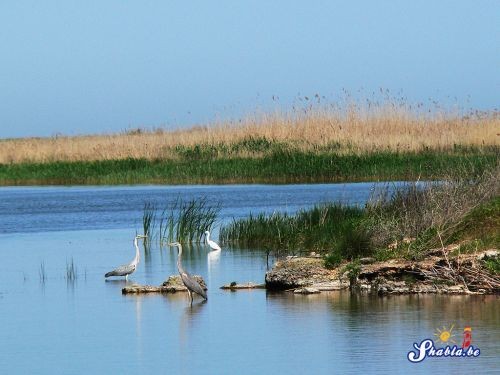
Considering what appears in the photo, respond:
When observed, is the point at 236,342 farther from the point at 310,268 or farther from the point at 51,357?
the point at 310,268

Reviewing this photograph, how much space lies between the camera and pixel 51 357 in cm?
1090

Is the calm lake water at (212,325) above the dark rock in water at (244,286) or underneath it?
underneath

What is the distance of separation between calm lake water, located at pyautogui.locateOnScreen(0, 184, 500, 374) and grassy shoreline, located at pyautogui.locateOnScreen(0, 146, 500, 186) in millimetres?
14548

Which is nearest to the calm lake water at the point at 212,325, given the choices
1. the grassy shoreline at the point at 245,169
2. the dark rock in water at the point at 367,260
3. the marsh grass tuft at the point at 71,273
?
the marsh grass tuft at the point at 71,273

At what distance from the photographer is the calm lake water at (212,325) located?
10266mm

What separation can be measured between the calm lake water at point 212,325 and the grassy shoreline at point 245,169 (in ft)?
47.7

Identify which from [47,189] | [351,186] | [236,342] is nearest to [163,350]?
[236,342]

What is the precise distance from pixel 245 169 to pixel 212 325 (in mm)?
25194

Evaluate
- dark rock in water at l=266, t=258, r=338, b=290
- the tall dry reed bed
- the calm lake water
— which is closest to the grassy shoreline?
the tall dry reed bed

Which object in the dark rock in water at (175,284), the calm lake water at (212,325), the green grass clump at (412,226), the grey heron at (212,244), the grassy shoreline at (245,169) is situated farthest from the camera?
the grassy shoreline at (245,169)

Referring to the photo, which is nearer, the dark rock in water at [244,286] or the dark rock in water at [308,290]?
the dark rock in water at [308,290]

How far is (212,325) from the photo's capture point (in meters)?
12.3

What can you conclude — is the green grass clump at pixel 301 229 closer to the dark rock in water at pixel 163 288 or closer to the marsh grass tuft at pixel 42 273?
the dark rock in water at pixel 163 288

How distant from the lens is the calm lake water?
10.3 metres
